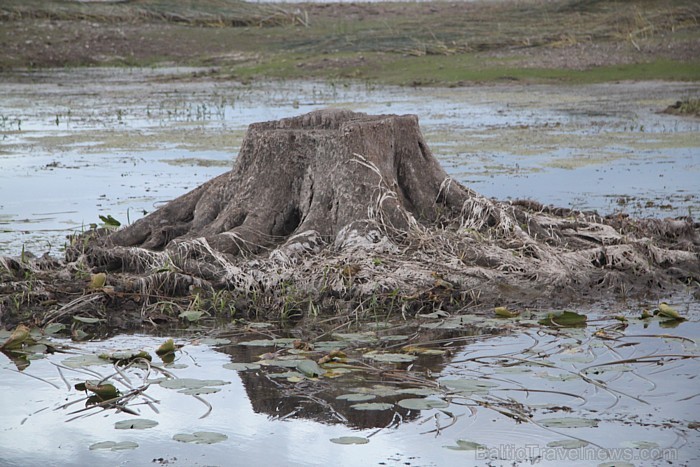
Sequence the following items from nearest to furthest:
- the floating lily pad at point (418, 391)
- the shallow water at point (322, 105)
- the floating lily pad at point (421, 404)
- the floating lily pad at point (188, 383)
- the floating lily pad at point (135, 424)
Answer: the floating lily pad at point (135, 424) → the floating lily pad at point (421, 404) → the floating lily pad at point (418, 391) → the floating lily pad at point (188, 383) → the shallow water at point (322, 105)

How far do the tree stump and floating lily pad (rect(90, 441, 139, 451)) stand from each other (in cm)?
231

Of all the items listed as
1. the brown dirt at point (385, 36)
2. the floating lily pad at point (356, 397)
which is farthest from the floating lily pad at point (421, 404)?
the brown dirt at point (385, 36)

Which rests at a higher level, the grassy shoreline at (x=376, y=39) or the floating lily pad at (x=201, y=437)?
the grassy shoreline at (x=376, y=39)

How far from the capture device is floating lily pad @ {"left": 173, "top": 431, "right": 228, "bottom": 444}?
165 inches

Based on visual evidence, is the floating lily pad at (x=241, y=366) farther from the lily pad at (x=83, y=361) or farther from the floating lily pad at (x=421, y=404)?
the floating lily pad at (x=421, y=404)

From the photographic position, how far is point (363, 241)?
702cm

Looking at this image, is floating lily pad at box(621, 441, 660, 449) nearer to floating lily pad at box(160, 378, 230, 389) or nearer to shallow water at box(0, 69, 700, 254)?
floating lily pad at box(160, 378, 230, 389)

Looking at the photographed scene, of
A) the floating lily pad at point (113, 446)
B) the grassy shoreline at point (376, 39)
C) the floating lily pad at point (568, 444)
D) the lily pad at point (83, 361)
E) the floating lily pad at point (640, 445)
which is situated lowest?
the lily pad at point (83, 361)

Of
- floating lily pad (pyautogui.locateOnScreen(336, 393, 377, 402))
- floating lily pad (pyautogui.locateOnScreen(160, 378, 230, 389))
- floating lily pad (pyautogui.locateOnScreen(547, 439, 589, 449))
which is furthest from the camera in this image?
floating lily pad (pyautogui.locateOnScreen(160, 378, 230, 389))

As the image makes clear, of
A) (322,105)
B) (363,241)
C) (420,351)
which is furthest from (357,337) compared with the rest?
(322,105)

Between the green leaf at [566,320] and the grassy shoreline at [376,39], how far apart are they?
2070 cm

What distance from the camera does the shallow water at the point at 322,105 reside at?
34.1 ft

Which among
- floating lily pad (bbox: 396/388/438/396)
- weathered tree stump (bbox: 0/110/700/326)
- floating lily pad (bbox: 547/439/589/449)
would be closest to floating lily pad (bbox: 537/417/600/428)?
floating lily pad (bbox: 547/439/589/449)

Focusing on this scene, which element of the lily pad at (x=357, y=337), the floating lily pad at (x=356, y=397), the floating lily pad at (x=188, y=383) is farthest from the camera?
the lily pad at (x=357, y=337)
